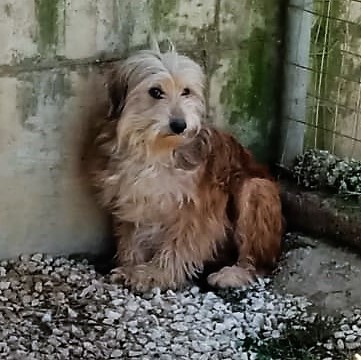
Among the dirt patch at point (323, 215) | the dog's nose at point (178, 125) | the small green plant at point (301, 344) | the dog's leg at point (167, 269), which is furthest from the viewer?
the dirt patch at point (323, 215)

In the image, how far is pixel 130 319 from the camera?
171 inches

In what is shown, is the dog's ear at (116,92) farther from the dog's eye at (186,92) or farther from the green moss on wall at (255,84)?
the green moss on wall at (255,84)

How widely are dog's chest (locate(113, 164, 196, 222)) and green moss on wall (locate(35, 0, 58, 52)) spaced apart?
71cm

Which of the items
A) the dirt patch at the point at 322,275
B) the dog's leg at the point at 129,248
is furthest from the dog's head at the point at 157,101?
the dirt patch at the point at 322,275

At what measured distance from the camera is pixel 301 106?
5.32 m

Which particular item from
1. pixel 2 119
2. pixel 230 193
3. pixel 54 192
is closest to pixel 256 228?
pixel 230 193

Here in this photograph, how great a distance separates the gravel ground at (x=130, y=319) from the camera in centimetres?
408

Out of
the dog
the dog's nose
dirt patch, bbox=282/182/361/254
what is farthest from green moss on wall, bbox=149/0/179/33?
dirt patch, bbox=282/182/361/254

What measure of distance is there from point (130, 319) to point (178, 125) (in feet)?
A: 2.97

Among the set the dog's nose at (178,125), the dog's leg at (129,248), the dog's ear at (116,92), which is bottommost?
the dog's leg at (129,248)

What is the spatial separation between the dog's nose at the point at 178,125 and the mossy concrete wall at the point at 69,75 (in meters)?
0.56

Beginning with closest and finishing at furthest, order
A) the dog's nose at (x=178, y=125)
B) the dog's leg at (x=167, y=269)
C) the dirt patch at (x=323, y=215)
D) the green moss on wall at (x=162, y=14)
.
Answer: the dog's nose at (x=178, y=125) → the dog's leg at (x=167, y=269) → the green moss on wall at (x=162, y=14) → the dirt patch at (x=323, y=215)

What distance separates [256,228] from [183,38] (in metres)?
1.04

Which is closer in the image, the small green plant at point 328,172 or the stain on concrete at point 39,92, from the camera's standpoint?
the stain on concrete at point 39,92
